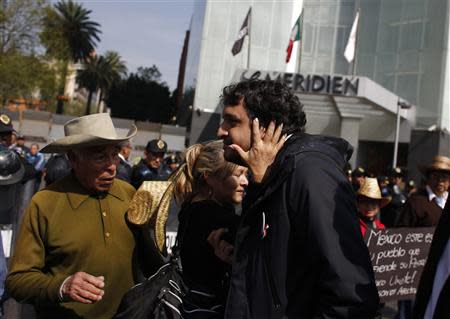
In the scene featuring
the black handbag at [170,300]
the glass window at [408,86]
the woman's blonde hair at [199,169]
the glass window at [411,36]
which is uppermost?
the glass window at [411,36]

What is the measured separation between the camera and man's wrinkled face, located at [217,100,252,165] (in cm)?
217

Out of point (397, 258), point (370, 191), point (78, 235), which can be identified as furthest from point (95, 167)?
point (397, 258)

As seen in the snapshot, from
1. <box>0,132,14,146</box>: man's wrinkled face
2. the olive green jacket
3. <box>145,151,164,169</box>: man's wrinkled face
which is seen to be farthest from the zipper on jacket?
<box>0,132,14,146</box>: man's wrinkled face

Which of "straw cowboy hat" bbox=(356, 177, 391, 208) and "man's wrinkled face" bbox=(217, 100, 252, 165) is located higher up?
"man's wrinkled face" bbox=(217, 100, 252, 165)

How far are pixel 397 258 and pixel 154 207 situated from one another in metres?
3.38

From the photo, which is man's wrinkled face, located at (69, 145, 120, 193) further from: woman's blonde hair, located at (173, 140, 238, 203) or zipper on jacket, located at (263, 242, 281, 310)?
zipper on jacket, located at (263, 242, 281, 310)

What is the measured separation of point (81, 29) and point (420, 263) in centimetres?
6568

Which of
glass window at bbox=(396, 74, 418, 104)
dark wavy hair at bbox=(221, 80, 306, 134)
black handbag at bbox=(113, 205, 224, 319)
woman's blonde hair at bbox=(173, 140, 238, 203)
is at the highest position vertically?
glass window at bbox=(396, 74, 418, 104)

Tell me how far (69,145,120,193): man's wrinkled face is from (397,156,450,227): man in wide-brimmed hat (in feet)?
12.9

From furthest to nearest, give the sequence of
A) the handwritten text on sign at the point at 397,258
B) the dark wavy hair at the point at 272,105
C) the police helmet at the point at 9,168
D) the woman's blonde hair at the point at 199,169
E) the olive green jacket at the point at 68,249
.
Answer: the handwritten text on sign at the point at 397,258 → the police helmet at the point at 9,168 → the woman's blonde hair at the point at 199,169 → the olive green jacket at the point at 68,249 → the dark wavy hair at the point at 272,105

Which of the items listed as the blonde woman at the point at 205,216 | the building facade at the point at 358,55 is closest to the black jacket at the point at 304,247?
the blonde woman at the point at 205,216

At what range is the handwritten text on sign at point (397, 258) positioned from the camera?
5141 mm

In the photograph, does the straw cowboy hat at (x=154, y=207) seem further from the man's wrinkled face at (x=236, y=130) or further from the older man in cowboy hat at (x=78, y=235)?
the man's wrinkled face at (x=236, y=130)

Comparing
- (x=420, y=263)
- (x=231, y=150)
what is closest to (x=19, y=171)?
(x=231, y=150)
